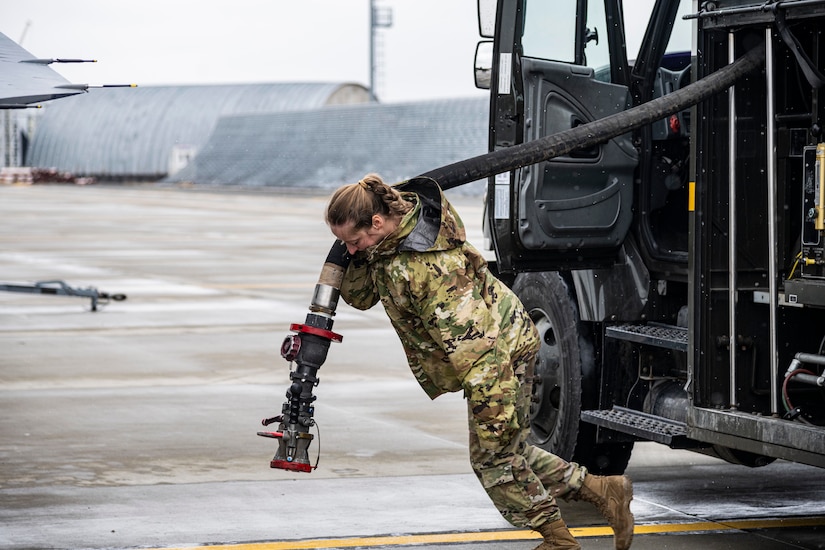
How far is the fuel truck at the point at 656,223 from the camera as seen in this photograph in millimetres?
5449

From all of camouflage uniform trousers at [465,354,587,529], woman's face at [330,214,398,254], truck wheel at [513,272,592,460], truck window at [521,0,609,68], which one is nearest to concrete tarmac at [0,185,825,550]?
truck wheel at [513,272,592,460]

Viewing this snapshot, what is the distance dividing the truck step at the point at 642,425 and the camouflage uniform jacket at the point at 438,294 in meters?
1.19

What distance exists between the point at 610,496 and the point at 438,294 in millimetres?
1174

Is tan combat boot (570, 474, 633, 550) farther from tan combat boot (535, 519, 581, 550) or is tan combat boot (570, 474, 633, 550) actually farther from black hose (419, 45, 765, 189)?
black hose (419, 45, 765, 189)

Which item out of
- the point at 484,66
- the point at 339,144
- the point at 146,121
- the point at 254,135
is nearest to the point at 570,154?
the point at 484,66

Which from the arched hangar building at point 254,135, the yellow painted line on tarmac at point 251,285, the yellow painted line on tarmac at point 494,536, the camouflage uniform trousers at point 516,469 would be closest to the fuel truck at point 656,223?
the yellow painted line on tarmac at point 494,536

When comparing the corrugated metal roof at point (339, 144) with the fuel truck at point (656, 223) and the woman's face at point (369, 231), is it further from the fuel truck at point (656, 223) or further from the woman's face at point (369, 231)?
the woman's face at point (369, 231)


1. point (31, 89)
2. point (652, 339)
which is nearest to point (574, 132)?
point (652, 339)

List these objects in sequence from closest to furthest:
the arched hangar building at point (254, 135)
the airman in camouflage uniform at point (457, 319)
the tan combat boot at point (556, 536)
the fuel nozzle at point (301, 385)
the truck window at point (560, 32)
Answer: the fuel nozzle at point (301, 385)
the airman in camouflage uniform at point (457, 319)
the tan combat boot at point (556, 536)
the truck window at point (560, 32)
the arched hangar building at point (254, 135)

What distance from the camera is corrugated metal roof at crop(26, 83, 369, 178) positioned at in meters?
74.4

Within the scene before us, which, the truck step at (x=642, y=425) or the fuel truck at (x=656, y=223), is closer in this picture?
the fuel truck at (x=656, y=223)

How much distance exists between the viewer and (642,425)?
250 inches

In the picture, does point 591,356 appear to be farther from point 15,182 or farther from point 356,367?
point 15,182

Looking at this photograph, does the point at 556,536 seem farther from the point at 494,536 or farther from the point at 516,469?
the point at 494,536
